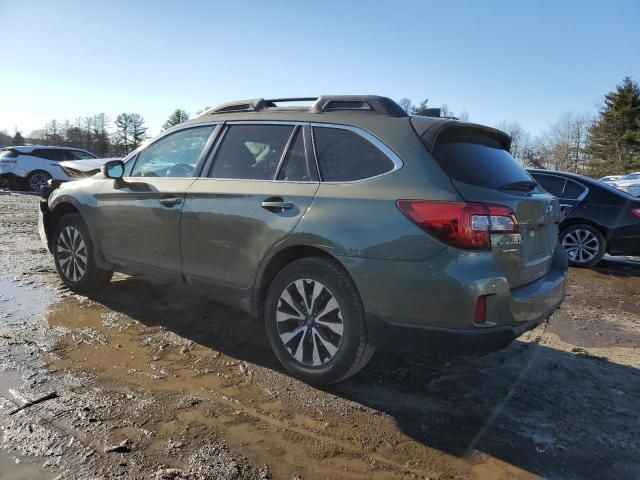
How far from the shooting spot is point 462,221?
8.95 ft

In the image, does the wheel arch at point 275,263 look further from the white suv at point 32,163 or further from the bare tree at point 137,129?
the bare tree at point 137,129

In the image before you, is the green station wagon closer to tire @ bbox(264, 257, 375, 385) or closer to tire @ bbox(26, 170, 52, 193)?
tire @ bbox(264, 257, 375, 385)

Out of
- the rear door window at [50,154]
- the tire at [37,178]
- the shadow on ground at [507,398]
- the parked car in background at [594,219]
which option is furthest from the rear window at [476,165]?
the tire at [37,178]

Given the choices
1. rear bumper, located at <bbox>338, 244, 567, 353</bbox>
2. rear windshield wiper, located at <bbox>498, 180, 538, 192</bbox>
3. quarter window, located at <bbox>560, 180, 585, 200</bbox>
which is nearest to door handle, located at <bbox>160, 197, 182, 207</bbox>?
rear bumper, located at <bbox>338, 244, 567, 353</bbox>

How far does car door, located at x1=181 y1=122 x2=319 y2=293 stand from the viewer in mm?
3359

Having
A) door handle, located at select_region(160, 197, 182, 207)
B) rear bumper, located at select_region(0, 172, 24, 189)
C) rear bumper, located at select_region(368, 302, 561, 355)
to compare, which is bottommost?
rear bumper, located at select_region(0, 172, 24, 189)

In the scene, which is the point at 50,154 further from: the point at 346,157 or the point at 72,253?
the point at 346,157

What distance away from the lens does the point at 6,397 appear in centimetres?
298

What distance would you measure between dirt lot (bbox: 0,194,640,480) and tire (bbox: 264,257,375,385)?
0.59 feet

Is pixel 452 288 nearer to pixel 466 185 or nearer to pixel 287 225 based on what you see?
pixel 466 185

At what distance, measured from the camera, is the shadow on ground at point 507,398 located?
2.65 metres

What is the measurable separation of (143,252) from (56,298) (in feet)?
4.61

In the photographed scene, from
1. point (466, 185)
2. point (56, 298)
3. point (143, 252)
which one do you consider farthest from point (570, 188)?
point (56, 298)

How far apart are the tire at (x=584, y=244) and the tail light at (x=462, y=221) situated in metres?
5.71
